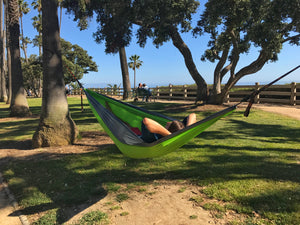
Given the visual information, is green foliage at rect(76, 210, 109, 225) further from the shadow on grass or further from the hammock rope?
the hammock rope

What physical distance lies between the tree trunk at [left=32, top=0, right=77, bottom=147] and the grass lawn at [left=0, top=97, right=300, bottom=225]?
848 millimetres

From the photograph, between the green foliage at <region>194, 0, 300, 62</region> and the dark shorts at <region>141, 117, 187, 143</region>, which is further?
the green foliage at <region>194, 0, 300, 62</region>

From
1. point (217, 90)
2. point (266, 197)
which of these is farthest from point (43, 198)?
point (217, 90)

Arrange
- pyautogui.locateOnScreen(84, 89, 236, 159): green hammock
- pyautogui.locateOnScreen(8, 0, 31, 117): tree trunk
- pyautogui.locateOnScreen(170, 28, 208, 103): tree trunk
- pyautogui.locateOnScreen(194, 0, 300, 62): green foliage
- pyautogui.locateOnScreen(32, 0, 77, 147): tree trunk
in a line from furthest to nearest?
pyautogui.locateOnScreen(170, 28, 208, 103): tree trunk, pyautogui.locateOnScreen(8, 0, 31, 117): tree trunk, pyautogui.locateOnScreen(194, 0, 300, 62): green foliage, pyautogui.locateOnScreen(32, 0, 77, 147): tree trunk, pyautogui.locateOnScreen(84, 89, 236, 159): green hammock

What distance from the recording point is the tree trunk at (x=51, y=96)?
4.70 metres

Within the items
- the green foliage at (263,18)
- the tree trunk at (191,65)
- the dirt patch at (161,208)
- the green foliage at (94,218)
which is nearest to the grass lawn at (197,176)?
the dirt patch at (161,208)

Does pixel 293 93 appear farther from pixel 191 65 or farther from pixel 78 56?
pixel 78 56

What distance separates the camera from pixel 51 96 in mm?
4723

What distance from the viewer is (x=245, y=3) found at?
748 cm

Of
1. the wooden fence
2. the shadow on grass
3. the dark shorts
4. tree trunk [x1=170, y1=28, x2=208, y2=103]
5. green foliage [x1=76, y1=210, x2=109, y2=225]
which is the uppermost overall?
tree trunk [x1=170, y1=28, x2=208, y2=103]

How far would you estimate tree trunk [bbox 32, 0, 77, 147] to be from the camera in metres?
4.70

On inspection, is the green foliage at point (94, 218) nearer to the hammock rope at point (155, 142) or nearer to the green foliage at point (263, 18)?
the hammock rope at point (155, 142)

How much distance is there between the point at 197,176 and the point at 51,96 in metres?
3.62

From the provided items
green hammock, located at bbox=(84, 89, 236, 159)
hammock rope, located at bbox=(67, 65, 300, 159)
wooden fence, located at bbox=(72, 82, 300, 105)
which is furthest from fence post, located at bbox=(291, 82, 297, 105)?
green hammock, located at bbox=(84, 89, 236, 159)
